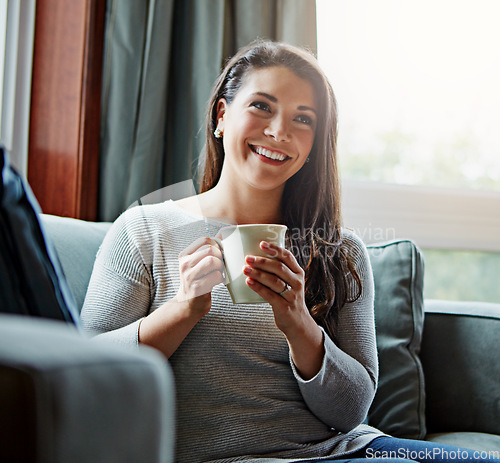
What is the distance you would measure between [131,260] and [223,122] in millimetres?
342

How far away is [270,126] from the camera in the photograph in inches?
40.5

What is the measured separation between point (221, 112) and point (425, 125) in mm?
1172

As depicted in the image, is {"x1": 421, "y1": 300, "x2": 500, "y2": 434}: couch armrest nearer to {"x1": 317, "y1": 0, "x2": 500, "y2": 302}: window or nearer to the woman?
the woman

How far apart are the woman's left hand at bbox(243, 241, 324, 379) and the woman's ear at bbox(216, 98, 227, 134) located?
40 centimetres

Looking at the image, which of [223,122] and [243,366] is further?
[223,122]

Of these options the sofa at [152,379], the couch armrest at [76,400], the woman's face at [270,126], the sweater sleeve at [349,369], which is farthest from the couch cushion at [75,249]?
the couch armrest at [76,400]

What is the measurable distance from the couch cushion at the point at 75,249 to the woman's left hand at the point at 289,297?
0.41 m

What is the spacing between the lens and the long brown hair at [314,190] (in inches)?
41.9

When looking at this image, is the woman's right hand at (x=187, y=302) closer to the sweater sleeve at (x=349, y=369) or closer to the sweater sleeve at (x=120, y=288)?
the sweater sleeve at (x=120, y=288)

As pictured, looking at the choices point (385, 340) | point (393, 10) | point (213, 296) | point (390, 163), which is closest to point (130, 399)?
point (213, 296)

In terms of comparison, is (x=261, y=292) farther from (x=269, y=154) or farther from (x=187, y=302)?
(x=269, y=154)

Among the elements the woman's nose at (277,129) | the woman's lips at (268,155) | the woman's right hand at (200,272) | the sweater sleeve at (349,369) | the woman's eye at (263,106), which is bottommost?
the sweater sleeve at (349,369)

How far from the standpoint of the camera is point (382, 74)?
2.02 meters

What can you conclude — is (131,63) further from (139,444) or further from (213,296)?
(139,444)
